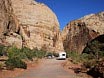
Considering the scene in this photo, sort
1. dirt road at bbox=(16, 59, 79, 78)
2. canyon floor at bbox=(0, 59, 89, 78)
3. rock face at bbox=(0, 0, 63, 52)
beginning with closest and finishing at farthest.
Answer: canyon floor at bbox=(0, 59, 89, 78) → dirt road at bbox=(16, 59, 79, 78) → rock face at bbox=(0, 0, 63, 52)

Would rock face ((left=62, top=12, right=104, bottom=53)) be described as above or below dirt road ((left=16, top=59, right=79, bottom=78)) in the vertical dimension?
above

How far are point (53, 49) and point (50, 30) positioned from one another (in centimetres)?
829

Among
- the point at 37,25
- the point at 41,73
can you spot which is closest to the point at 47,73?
the point at 41,73

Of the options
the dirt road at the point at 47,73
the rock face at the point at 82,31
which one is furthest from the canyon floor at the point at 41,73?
the rock face at the point at 82,31

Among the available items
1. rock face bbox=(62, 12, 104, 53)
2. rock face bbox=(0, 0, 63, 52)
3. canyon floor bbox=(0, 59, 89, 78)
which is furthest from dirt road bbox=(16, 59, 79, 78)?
rock face bbox=(62, 12, 104, 53)

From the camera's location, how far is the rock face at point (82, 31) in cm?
10962

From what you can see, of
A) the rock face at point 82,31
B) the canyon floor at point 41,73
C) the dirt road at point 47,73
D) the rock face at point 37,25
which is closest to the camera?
the canyon floor at point 41,73

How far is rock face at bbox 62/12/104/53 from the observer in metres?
110

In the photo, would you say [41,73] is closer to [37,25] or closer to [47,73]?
[47,73]

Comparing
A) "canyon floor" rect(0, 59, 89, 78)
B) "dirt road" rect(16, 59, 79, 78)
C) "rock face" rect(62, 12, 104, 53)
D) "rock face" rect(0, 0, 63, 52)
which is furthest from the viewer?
"rock face" rect(62, 12, 104, 53)

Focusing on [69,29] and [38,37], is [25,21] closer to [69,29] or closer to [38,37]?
[38,37]

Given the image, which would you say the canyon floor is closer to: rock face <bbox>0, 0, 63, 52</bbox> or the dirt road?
the dirt road

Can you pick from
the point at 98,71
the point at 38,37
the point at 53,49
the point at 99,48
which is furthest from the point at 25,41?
the point at 98,71

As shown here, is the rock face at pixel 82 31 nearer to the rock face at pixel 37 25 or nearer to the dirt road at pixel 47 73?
the rock face at pixel 37 25
